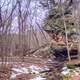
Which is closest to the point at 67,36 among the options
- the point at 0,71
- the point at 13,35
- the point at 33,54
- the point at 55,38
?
the point at 55,38

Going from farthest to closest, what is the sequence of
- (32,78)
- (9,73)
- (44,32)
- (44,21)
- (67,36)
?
(44,32) < (44,21) < (67,36) < (9,73) < (32,78)

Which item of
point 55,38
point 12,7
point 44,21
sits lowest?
point 55,38

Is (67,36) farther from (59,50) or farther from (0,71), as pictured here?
(0,71)

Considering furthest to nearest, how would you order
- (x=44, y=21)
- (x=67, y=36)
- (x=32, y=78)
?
(x=44, y=21) → (x=67, y=36) → (x=32, y=78)

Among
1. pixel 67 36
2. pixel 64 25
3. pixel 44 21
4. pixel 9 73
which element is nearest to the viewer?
pixel 9 73

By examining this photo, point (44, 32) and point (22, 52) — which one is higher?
point (44, 32)

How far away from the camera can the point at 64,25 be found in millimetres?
13750

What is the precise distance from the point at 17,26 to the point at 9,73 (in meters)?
7.17

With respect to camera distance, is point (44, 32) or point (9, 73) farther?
point (44, 32)

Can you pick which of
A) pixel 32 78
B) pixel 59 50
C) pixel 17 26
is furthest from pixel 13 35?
pixel 32 78

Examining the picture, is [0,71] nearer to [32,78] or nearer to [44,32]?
[32,78]

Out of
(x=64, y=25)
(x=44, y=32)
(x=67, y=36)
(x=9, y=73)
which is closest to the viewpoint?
(x=9, y=73)

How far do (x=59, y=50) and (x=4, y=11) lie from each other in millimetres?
4027

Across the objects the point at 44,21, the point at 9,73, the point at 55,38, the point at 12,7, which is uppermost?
the point at 12,7
